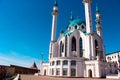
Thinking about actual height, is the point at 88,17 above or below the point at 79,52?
above

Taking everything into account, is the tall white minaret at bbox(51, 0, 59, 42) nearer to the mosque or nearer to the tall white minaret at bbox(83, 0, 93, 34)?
the mosque

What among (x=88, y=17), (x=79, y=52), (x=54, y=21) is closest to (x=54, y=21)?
(x=54, y=21)

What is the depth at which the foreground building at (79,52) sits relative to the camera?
139ft

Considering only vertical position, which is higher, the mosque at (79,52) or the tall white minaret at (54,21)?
the tall white minaret at (54,21)

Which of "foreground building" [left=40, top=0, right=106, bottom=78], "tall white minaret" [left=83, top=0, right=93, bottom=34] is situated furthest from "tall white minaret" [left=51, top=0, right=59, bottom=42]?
"tall white minaret" [left=83, top=0, right=93, bottom=34]

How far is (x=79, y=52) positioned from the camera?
5125cm

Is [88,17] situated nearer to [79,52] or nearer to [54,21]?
[79,52]

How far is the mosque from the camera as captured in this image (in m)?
42.4

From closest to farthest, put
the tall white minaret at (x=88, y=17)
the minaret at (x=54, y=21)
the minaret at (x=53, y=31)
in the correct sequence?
the tall white minaret at (x=88, y=17), the minaret at (x=53, y=31), the minaret at (x=54, y=21)

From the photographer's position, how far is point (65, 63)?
43.7m

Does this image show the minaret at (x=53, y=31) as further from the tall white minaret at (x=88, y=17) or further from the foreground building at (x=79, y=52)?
the tall white minaret at (x=88, y=17)

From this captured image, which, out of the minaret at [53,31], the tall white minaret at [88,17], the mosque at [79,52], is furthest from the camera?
the minaret at [53,31]

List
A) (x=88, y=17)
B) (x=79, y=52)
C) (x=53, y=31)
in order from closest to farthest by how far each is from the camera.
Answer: (x=79, y=52), (x=88, y=17), (x=53, y=31)

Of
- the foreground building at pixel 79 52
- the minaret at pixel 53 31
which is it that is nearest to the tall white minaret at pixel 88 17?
the foreground building at pixel 79 52
